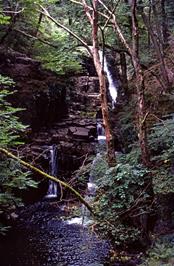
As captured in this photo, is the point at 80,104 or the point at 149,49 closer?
the point at 149,49

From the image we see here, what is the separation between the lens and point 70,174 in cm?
1612

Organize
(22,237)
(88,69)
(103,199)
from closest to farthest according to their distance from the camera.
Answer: (103,199), (22,237), (88,69)

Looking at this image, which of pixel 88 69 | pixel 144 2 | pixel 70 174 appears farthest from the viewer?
pixel 88 69

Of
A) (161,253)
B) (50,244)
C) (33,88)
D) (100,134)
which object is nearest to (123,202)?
(161,253)

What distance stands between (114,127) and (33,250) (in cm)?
725

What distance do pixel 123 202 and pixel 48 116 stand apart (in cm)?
1011

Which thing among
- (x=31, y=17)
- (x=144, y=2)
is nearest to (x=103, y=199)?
(x=144, y=2)

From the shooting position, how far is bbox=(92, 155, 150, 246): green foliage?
8828mm

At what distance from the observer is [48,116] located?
18.4 meters

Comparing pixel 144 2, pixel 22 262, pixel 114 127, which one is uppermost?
pixel 144 2

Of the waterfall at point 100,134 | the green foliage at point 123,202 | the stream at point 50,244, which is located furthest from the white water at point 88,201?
the green foliage at point 123,202

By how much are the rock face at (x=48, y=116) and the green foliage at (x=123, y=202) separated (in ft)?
20.7

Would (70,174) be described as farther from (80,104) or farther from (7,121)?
(7,121)

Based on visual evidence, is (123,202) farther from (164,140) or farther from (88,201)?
(88,201)
